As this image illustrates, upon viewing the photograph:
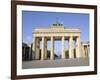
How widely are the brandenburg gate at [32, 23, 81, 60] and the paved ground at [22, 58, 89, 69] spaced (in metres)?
0.04

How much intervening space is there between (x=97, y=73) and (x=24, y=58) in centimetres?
84

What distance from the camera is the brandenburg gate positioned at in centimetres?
209

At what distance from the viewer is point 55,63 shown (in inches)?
83.9

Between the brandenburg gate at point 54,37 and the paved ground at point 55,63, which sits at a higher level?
the brandenburg gate at point 54,37

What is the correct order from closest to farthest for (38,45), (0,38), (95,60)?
(0,38) < (38,45) < (95,60)

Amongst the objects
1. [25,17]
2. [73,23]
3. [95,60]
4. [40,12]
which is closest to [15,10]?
[25,17]

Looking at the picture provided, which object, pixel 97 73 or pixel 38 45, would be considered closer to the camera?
pixel 38 45

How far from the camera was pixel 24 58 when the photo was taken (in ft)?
6.67

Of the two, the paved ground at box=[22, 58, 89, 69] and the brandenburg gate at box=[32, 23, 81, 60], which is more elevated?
the brandenburg gate at box=[32, 23, 81, 60]

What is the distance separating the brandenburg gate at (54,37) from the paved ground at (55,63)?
0.04 meters

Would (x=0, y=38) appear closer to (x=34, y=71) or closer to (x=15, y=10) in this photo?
(x=15, y=10)

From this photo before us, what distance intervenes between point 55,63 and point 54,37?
0.27 m

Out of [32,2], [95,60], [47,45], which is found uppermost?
[32,2]

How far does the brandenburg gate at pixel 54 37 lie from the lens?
2086 millimetres
